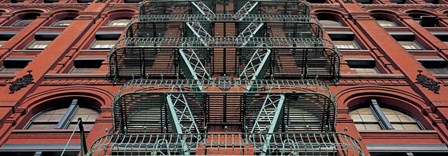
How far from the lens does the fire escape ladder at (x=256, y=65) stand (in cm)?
1762

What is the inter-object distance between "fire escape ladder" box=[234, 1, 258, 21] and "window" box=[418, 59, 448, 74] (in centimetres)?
885

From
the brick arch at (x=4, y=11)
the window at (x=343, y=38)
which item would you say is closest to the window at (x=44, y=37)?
the brick arch at (x=4, y=11)

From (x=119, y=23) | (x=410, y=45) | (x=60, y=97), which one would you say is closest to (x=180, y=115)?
(x=60, y=97)

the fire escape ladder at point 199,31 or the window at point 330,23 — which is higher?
the window at point 330,23

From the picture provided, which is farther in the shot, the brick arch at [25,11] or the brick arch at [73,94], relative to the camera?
the brick arch at [25,11]

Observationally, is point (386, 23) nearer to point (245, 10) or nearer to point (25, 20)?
point (245, 10)

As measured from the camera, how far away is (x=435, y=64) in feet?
76.4

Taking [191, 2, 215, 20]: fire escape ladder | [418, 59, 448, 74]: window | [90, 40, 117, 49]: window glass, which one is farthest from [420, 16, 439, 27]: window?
[90, 40, 117, 49]: window glass

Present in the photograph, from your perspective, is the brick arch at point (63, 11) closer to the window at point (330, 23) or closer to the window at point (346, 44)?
the window at point (330, 23)

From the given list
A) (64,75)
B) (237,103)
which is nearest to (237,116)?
(237,103)

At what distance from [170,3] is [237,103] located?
1278 centimetres

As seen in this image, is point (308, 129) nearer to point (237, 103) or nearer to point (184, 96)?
point (237, 103)

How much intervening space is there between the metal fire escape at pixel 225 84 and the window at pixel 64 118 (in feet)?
6.22

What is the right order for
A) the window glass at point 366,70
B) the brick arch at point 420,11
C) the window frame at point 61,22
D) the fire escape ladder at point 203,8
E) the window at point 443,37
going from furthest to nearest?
the brick arch at point 420,11 → the window frame at point 61,22 → the window at point 443,37 → the fire escape ladder at point 203,8 → the window glass at point 366,70
